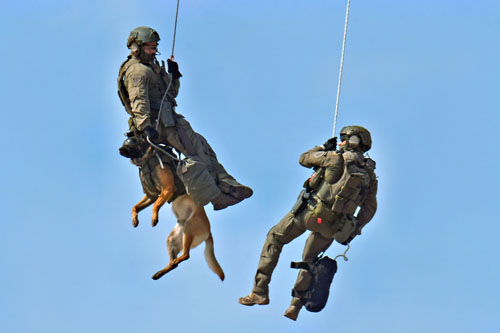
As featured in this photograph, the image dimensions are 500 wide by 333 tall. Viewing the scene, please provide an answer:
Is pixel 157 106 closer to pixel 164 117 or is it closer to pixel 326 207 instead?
pixel 164 117

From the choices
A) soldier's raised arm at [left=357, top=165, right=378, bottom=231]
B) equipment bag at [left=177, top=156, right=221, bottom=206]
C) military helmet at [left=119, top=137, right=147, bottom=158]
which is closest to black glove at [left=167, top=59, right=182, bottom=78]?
military helmet at [left=119, top=137, right=147, bottom=158]

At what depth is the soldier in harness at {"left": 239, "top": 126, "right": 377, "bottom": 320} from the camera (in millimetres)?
43219

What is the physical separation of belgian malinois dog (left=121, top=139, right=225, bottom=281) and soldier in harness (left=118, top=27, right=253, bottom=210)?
0.32 meters

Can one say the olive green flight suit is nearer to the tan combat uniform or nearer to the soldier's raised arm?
the soldier's raised arm

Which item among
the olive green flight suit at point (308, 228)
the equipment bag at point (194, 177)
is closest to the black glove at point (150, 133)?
the equipment bag at point (194, 177)

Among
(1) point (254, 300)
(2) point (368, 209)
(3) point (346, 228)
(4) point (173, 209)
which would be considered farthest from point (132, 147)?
(2) point (368, 209)

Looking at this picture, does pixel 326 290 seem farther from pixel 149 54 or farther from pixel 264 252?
pixel 149 54

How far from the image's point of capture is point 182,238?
144ft

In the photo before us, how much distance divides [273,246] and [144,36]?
3593mm

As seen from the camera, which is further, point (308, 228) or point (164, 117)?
point (308, 228)

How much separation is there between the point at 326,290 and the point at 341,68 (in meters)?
3.22

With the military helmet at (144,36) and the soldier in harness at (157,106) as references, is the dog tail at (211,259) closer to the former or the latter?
the soldier in harness at (157,106)

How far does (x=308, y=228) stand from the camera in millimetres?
43625

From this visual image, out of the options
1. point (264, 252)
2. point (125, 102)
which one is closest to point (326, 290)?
point (264, 252)
